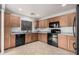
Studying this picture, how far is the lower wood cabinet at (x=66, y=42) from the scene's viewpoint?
3602mm

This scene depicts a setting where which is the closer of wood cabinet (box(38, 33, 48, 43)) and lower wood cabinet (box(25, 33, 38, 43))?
lower wood cabinet (box(25, 33, 38, 43))

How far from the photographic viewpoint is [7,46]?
396 centimetres

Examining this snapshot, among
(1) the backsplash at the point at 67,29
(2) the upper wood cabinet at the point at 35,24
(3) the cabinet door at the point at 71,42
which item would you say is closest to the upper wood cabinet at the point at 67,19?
(1) the backsplash at the point at 67,29

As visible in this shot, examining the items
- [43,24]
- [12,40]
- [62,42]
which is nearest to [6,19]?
[12,40]

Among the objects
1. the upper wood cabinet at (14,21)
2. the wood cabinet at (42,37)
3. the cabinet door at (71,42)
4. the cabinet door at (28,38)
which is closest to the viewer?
Answer: the cabinet door at (71,42)

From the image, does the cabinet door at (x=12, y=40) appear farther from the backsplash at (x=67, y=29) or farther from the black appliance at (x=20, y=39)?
the backsplash at (x=67, y=29)

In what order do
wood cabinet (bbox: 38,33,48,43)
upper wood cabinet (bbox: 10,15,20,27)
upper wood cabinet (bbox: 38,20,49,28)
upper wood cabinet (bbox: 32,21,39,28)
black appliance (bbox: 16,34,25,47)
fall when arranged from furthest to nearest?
upper wood cabinet (bbox: 32,21,39,28)
upper wood cabinet (bbox: 38,20,49,28)
wood cabinet (bbox: 38,33,48,43)
black appliance (bbox: 16,34,25,47)
upper wood cabinet (bbox: 10,15,20,27)

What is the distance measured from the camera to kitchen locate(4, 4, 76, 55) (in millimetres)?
3881

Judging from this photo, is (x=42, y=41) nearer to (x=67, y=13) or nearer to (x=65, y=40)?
(x=65, y=40)

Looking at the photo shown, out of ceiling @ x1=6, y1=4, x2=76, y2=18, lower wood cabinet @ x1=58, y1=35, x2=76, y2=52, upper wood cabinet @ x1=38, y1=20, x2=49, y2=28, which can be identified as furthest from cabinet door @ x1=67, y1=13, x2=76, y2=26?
upper wood cabinet @ x1=38, y1=20, x2=49, y2=28

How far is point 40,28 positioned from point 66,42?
2859 mm

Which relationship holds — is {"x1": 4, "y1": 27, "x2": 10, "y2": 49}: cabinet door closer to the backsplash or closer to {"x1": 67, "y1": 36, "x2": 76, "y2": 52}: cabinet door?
{"x1": 67, "y1": 36, "x2": 76, "y2": 52}: cabinet door
